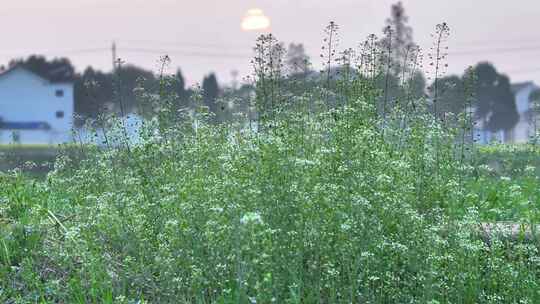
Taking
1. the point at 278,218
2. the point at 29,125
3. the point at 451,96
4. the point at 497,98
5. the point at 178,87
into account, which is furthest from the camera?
the point at 29,125

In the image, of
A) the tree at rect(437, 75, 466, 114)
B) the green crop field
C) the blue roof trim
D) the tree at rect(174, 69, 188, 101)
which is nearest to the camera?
the green crop field

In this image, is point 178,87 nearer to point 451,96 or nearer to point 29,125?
point 451,96

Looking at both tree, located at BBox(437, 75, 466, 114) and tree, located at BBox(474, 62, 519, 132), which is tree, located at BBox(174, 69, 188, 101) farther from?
tree, located at BBox(474, 62, 519, 132)

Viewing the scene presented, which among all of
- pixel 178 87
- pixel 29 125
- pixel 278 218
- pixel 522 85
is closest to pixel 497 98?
pixel 522 85

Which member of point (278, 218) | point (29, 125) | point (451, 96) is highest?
point (451, 96)

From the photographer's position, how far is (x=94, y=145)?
9609mm

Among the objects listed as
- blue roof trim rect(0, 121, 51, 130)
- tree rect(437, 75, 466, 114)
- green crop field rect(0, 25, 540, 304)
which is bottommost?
blue roof trim rect(0, 121, 51, 130)

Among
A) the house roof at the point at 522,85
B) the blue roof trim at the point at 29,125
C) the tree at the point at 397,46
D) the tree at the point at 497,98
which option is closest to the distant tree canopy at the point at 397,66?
the tree at the point at 397,46

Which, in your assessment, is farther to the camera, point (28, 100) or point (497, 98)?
point (28, 100)

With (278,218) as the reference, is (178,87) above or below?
above

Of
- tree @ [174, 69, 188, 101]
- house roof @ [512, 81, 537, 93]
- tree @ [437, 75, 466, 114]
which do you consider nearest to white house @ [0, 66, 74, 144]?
house roof @ [512, 81, 537, 93]

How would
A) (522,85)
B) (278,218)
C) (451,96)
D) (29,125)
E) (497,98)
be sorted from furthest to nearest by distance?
(522,85), (29,125), (497,98), (451,96), (278,218)

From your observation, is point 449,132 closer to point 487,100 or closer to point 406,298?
point 406,298

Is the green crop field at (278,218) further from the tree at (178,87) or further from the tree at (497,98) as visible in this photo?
the tree at (497,98)
